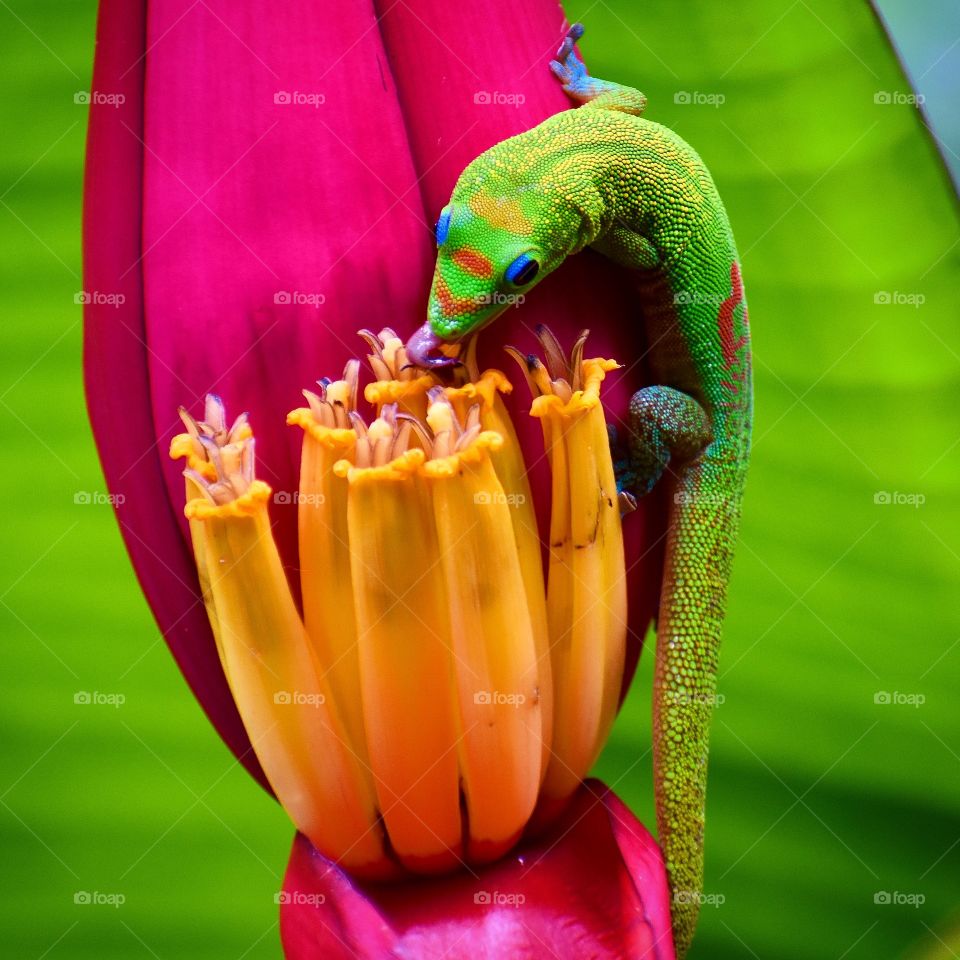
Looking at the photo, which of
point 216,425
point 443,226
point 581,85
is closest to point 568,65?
point 581,85

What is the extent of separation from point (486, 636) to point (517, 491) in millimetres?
59

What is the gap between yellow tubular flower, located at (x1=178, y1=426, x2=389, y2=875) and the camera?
1.21 ft

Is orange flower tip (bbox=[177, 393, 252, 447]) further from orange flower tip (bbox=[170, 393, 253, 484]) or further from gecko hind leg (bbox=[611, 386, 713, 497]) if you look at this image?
gecko hind leg (bbox=[611, 386, 713, 497])

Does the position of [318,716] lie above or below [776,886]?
above

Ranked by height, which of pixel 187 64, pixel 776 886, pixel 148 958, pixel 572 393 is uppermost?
pixel 187 64

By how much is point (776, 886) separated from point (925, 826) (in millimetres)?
97

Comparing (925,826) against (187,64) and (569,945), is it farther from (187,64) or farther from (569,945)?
(187,64)

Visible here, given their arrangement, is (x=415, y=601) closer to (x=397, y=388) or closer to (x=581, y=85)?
(x=397, y=388)

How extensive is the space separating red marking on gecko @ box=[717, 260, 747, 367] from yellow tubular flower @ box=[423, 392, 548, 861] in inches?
7.1

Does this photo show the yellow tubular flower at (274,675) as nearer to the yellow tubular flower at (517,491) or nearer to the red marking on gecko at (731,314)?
the yellow tubular flower at (517,491)

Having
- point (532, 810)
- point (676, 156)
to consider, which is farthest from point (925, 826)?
point (676, 156)

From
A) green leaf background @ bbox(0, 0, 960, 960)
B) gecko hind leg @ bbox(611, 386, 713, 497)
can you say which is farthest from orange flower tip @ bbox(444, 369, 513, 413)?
green leaf background @ bbox(0, 0, 960, 960)

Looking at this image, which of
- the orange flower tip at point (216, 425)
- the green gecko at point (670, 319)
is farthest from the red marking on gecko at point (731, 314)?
the orange flower tip at point (216, 425)

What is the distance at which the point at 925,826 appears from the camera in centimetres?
60
